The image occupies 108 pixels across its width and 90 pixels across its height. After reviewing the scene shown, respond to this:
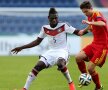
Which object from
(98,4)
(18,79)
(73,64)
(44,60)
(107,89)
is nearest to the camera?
(44,60)

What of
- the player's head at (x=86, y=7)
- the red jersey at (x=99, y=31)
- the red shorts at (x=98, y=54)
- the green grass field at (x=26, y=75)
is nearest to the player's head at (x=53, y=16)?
the player's head at (x=86, y=7)

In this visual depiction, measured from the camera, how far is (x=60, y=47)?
11508 millimetres

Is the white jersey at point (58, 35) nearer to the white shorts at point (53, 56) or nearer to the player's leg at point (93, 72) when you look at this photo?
the white shorts at point (53, 56)

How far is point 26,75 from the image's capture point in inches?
607

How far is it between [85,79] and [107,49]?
816mm

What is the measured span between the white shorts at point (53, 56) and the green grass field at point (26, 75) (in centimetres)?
145

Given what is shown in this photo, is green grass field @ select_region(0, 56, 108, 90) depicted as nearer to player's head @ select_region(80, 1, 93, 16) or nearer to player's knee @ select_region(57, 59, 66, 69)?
player's knee @ select_region(57, 59, 66, 69)

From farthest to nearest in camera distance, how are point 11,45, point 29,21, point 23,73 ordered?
1. point 29,21
2. point 11,45
3. point 23,73

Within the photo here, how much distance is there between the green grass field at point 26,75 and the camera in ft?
42.7

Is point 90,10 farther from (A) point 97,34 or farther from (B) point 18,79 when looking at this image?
(B) point 18,79

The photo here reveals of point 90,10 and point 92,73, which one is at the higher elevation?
point 90,10

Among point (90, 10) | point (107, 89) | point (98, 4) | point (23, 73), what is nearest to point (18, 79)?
point (23, 73)

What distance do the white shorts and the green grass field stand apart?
4.77ft

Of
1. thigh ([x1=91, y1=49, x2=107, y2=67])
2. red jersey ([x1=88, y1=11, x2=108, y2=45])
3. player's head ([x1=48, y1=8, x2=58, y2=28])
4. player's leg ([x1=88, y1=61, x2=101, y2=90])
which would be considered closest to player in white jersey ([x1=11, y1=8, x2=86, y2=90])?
player's head ([x1=48, y1=8, x2=58, y2=28])
